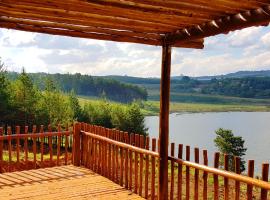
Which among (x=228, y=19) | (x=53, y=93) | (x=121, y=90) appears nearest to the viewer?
(x=228, y=19)

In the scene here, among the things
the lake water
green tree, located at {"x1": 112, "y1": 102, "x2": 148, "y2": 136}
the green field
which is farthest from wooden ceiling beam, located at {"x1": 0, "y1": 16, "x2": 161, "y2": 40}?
the green field

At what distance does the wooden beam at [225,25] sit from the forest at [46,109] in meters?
36.3

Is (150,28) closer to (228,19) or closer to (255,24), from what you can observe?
(228,19)

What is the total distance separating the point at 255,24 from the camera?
155 inches

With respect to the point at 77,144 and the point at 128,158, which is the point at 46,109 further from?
the point at 128,158

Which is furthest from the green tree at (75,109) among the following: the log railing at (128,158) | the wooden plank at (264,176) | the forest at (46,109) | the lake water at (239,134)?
the wooden plank at (264,176)

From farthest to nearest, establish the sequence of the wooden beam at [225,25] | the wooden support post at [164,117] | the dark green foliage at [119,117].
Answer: the dark green foliage at [119,117] → the wooden support post at [164,117] → the wooden beam at [225,25]

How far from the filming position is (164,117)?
5746 millimetres

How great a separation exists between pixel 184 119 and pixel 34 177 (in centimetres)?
15228

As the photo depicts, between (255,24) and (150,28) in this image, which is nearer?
(255,24)

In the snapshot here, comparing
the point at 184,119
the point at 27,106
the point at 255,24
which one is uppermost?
the point at 255,24

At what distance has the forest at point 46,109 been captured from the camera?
41594 mm

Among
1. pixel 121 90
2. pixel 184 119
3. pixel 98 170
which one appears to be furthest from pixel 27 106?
pixel 121 90

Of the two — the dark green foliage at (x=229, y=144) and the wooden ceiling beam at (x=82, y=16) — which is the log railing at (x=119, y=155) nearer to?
the wooden ceiling beam at (x=82, y=16)
